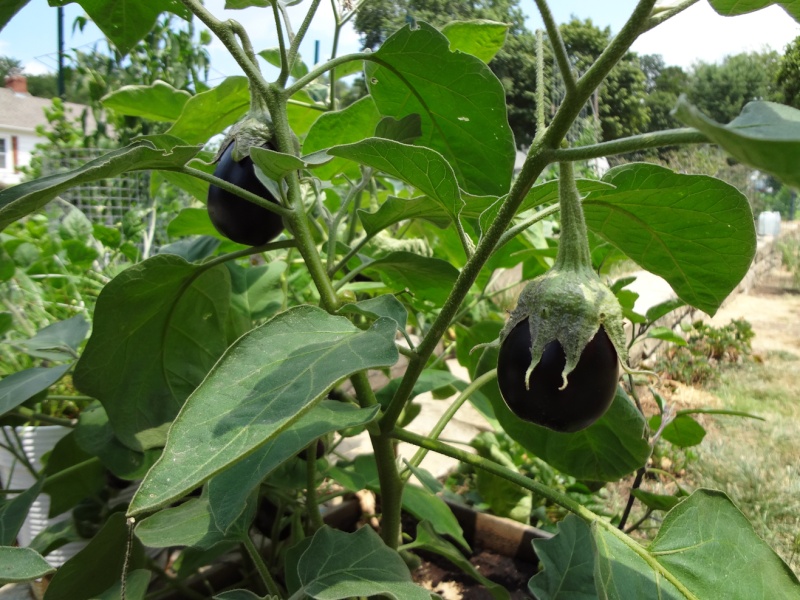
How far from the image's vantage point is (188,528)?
1.48ft

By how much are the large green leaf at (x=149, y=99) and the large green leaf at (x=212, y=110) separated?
1.9 inches

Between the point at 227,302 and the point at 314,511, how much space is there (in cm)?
22

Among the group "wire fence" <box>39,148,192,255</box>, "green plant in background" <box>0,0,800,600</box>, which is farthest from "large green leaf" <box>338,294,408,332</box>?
"wire fence" <box>39,148,192,255</box>

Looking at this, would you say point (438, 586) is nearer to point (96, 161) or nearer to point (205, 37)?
point (96, 161)

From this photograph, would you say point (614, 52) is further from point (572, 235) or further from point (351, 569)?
point (351, 569)

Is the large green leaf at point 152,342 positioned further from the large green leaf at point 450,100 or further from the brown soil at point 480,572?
the brown soil at point 480,572

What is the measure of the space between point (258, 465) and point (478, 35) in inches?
19.9

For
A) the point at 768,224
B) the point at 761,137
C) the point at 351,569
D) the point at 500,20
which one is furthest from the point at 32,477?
the point at 768,224

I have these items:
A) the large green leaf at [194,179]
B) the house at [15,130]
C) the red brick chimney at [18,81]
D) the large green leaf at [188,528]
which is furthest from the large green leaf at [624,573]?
the house at [15,130]

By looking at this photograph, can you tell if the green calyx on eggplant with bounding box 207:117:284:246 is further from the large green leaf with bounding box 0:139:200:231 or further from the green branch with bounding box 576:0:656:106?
the green branch with bounding box 576:0:656:106

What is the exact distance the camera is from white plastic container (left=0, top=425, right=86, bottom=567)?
0.79 m

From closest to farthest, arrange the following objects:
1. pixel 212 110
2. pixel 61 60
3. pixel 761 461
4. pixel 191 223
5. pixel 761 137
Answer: pixel 761 137 → pixel 212 110 → pixel 191 223 → pixel 761 461 → pixel 61 60

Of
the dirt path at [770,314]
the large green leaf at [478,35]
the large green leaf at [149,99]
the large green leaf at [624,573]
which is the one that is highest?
the large green leaf at [478,35]

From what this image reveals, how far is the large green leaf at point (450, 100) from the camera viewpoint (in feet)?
1.60
